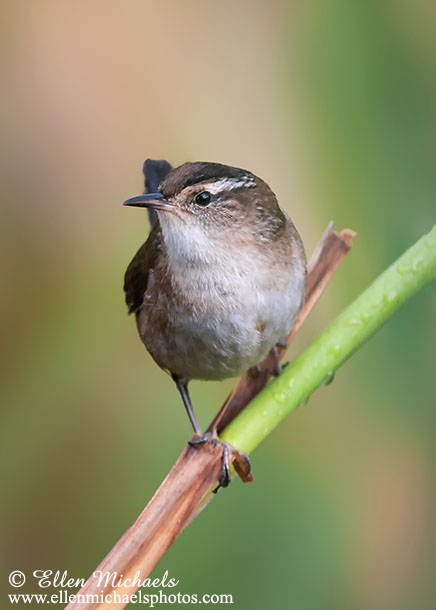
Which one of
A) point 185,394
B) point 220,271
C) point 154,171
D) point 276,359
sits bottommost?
point 185,394

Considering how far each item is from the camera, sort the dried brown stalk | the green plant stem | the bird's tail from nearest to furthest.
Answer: the dried brown stalk → the green plant stem → the bird's tail

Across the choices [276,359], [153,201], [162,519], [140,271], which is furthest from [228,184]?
[162,519]

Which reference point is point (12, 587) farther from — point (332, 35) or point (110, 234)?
point (332, 35)

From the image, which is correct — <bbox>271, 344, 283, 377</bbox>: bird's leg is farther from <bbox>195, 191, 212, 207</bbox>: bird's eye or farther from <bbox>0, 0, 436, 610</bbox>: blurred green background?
<bbox>195, 191, 212, 207</bbox>: bird's eye

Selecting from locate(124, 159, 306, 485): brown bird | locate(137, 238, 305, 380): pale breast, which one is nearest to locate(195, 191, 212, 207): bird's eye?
locate(124, 159, 306, 485): brown bird

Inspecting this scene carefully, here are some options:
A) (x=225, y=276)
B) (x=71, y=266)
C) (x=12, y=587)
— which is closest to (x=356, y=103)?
(x=225, y=276)

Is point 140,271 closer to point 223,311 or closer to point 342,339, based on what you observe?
point 223,311

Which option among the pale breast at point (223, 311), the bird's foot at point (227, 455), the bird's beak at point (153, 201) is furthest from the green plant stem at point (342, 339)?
the bird's beak at point (153, 201)
